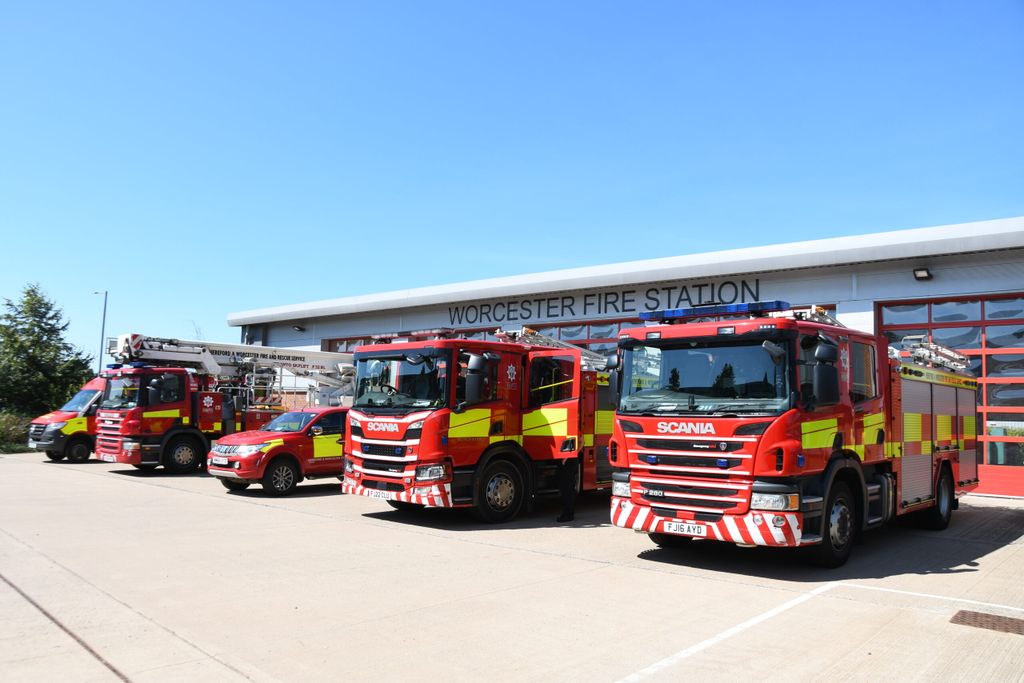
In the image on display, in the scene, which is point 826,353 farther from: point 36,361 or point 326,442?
point 36,361

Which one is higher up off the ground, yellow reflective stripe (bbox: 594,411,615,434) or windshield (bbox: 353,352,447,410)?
windshield (bbox: 353,352,447,410)

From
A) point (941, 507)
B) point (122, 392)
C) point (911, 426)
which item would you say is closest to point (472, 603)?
point (911, 426)

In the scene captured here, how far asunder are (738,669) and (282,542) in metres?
6.19

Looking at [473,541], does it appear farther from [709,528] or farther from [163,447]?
[163,447]

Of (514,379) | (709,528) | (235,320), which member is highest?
(235,320)

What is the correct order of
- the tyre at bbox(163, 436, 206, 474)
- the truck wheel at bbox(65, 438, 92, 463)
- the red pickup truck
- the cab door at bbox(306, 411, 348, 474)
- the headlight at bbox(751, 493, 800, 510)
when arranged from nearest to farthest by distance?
the headlight at bbox(751, 493, 800, 510), the red pickup truck, the cab door at bbox(306, 411, 348, 474), the tyre at bbox(163, 436, 206, 474), the truck wheel at bbox(65, 438, 92, 463)

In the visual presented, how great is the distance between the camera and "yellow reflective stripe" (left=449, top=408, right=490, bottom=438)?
10.8 meters

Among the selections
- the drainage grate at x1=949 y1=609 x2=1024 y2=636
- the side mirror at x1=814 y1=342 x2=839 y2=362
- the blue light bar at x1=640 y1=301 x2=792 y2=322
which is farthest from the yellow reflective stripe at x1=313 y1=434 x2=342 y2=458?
the drainage grate at x1=949 y1=609 x2=1024 y2=636

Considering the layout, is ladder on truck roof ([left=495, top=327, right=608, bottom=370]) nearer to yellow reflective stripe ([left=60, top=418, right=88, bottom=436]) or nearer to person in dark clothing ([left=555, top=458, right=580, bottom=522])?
person in dark clothing ([left=555, top=458, right=580, bottom=522])

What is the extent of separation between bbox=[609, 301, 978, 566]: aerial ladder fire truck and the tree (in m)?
30.7

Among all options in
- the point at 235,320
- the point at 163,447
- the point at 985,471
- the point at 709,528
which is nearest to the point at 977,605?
the point at 709,528

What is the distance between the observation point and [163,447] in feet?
59.0

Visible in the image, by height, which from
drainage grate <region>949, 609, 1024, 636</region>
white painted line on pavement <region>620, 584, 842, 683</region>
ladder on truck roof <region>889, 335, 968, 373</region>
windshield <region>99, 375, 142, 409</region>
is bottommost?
white painted line on pavement <region>620, 584, 842, 683</region>

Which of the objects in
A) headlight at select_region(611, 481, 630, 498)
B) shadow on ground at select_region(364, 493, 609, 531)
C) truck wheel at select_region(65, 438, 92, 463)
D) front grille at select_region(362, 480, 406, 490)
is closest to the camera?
headlight at select_region(611, 481, 630, 498)
